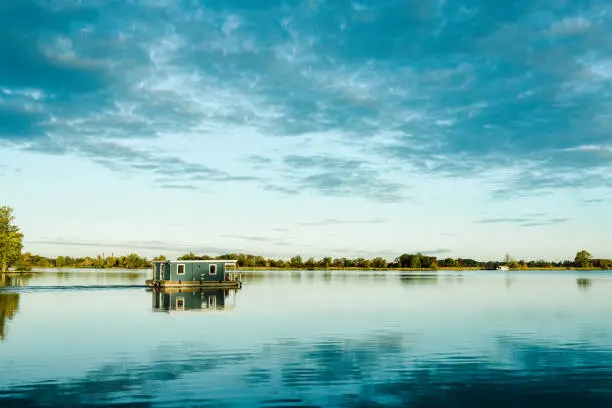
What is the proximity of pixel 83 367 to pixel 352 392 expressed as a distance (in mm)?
13939

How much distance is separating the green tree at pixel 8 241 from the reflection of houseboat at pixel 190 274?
79800mm

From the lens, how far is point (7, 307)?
6022cm

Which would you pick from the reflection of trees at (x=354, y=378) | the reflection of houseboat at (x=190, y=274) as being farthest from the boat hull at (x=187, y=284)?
the reflection of trees at (x=354, y=378)

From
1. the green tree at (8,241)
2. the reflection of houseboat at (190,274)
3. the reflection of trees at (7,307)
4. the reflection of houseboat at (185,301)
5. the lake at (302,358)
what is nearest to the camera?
the lake at (302,358)

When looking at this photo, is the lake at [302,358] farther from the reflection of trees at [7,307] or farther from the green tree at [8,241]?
the green tree at [8,241]

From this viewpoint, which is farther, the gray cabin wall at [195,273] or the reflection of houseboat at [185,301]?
the gray cabin wall at [195,273]

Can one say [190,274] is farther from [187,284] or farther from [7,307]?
[7,307]

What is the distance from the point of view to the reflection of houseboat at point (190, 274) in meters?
92.3

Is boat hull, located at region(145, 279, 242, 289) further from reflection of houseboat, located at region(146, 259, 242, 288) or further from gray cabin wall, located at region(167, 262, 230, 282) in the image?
gray cabin wall, located at region(167, 262, 230, 282)

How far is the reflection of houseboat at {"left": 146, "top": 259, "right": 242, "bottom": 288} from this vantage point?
303ft

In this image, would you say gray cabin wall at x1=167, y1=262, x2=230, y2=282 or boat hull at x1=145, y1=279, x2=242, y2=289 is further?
gray cabin wall at x1=167, y1=262, x2=230, y2=282

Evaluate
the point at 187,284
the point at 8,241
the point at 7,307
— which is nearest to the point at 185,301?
the point at 7,307

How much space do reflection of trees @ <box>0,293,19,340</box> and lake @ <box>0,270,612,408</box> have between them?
15.2 inches

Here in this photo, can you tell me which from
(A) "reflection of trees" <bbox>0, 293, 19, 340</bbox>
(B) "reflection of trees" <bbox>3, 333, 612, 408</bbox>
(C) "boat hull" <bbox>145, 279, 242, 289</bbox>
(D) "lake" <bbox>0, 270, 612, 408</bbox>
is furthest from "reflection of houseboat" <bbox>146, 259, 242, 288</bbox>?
(B) "reflection of trees" <bbox>3, 333, 612, 408</bbox>
